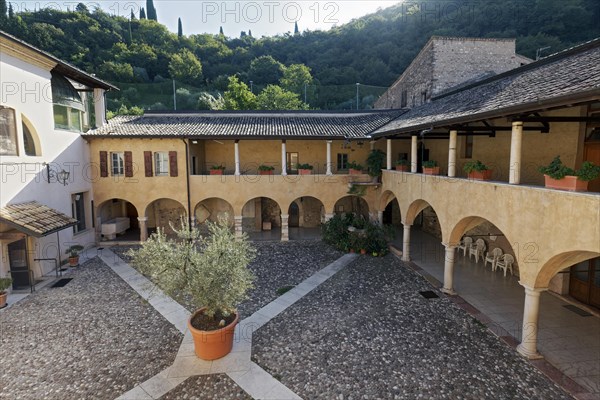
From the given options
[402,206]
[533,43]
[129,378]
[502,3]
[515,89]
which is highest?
[502,3]

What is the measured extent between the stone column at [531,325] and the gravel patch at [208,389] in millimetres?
6677

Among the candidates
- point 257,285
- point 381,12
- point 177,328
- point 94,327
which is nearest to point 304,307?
point 257,285

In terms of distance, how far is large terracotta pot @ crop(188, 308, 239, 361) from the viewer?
7323mm

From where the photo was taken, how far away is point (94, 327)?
30.2 feet

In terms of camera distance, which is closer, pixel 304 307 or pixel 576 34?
pixel 304 307

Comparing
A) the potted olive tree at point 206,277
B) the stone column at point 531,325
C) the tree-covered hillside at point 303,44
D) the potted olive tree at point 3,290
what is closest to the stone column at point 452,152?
the stone column at point 531,325

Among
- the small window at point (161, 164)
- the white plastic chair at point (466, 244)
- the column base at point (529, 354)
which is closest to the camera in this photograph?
the column base at point (529, 354)

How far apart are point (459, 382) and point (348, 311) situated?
3712 mm

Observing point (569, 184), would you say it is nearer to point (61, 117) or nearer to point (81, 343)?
point (81, 343)

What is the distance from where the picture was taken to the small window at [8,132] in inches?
450

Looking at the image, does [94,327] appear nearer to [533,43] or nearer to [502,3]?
[533,43]

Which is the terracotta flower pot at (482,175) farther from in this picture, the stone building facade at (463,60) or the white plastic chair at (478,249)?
the stone building facade at (463,60)

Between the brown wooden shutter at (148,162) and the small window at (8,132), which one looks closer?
the small window at (8,132)

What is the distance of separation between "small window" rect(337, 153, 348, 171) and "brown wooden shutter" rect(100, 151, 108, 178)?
13458 millimetres
